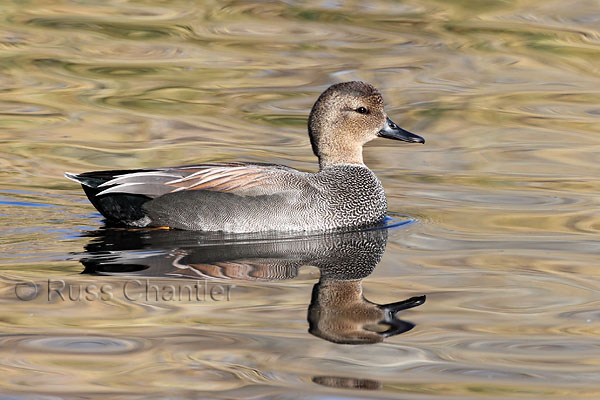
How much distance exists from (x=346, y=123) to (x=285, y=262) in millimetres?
2005

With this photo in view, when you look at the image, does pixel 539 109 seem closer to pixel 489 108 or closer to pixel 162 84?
pixel 489 108

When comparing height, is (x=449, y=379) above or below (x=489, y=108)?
below

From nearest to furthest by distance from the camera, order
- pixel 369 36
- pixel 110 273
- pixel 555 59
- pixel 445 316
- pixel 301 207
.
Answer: pixel 445 316 < pixel 110 273 < pixel 301 207 < pixel 555 59 < pixel 369 36

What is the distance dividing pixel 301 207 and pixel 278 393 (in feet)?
11.1

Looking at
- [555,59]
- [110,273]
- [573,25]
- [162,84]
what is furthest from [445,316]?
[573,25]

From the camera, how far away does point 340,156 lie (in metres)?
9.09

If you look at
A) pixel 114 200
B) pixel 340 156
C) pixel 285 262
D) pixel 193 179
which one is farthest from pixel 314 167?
pixel 285 262

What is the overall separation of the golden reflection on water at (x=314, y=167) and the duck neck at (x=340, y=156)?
1.81ft

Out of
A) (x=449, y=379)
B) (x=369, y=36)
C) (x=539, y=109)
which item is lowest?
(x=449, y=379)

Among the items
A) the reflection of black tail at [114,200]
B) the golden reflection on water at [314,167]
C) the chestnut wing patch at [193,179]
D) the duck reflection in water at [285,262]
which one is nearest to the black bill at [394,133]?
the golden reflection on water at [314,167]

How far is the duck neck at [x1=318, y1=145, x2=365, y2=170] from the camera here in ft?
29.8

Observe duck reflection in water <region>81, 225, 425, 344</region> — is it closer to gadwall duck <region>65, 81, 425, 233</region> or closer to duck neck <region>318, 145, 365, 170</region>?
gadwall duck <region>65, 81, 425, 233</region>

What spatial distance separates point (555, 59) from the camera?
13633 millimetres

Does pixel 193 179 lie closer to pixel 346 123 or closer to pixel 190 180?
pixel 190 180
